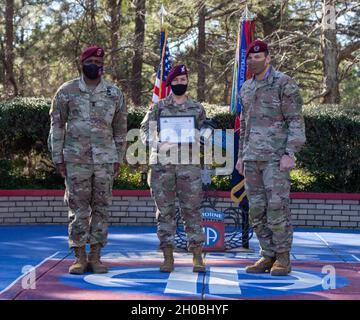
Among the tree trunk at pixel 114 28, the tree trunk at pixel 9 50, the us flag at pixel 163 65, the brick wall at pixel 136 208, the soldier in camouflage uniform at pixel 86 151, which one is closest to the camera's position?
the soldier in camouflage uniform at pixel 86 151

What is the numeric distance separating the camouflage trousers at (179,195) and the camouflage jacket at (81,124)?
1.62 ft

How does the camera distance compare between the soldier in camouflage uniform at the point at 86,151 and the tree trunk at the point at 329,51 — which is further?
the tree trunk at the point at 329,51

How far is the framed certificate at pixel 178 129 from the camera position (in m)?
6.50

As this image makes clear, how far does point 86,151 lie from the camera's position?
638cm

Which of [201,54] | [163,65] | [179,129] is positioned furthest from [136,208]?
[201,54]

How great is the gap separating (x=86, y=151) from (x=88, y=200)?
0.45m

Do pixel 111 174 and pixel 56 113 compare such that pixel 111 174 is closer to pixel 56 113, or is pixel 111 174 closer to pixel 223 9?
pixel 56 113

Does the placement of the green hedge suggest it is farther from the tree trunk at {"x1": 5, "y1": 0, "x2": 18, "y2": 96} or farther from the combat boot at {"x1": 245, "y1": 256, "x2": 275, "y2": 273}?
the tree trunk at {"x1": 5, "y1": 0, "x2": 18, "y2": 96}

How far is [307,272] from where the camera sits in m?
6.61

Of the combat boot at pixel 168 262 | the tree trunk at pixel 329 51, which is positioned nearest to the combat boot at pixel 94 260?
the combat boot at pixel 168 262

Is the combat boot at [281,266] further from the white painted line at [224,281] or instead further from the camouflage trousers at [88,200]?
the camouflage trousers at [88,200]

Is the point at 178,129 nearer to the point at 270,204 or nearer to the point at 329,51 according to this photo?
the point at 270,204

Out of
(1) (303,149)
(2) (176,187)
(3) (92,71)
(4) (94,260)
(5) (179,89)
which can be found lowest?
(4) (94,260)

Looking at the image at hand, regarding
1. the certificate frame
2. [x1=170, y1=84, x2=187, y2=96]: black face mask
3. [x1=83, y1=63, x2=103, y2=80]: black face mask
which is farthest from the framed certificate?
[x1=83, y1=63, x2=103, y2=80]: black face mask
